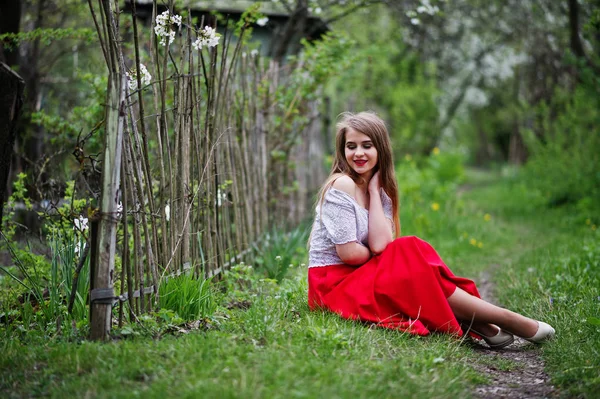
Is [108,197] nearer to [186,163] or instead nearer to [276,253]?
[186,163]

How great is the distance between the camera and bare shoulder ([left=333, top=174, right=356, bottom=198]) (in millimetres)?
3393

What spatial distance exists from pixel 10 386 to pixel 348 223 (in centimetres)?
178

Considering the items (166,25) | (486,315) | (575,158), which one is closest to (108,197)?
(166,25)

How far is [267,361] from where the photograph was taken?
2.40 m

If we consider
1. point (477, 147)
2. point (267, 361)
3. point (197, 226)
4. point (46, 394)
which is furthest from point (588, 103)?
point (477, 147)

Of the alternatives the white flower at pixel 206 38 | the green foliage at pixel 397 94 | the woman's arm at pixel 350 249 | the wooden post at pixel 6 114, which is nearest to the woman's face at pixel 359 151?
the woman's arm at pixel 350 249

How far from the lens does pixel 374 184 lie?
3570mm

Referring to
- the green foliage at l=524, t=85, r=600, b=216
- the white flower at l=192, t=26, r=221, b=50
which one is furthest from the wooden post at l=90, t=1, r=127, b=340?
the green foliage at l=524, t=85, r=600, b=216

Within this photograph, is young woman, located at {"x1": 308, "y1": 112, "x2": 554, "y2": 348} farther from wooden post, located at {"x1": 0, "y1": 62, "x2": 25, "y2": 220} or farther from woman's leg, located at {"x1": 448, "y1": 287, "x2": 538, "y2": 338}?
wooden post, located at {"x1": 0, "y1": 62, "x2": 25, "y2": 220}

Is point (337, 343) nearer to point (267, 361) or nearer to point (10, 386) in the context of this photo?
point (267, 361)

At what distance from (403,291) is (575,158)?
731cm

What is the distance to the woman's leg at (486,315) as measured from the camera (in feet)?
10.6

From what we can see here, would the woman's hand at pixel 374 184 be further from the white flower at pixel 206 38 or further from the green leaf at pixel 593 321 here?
the green leaf at pixel 593 321

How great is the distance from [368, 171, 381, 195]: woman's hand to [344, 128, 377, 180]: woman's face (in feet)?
0.25
